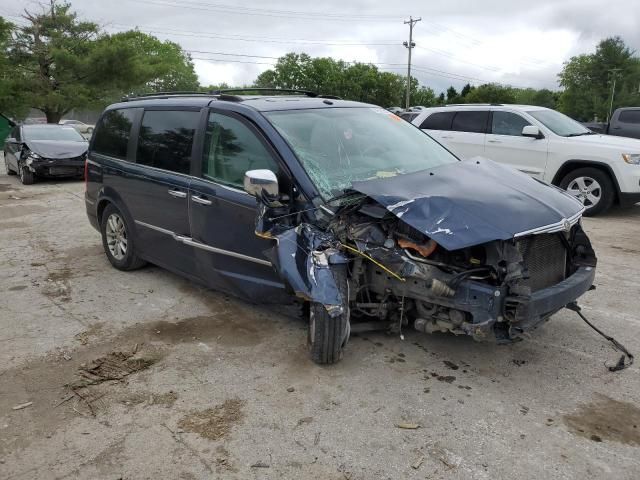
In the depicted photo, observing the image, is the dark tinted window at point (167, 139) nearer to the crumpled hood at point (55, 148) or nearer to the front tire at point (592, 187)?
the front tire at point (592, 187)

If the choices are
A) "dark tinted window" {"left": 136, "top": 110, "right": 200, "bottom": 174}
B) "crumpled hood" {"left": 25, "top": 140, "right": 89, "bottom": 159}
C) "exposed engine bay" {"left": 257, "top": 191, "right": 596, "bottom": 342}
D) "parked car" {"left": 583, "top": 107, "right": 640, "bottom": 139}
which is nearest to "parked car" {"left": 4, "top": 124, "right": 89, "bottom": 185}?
"crumpled hood" {"left": 25, "top": 140, "right": 89, "bottom": 159}

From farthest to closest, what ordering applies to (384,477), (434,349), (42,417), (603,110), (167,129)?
Answer: (603,110) → (167,129) → (434,349) → (42,417) → (384,477)

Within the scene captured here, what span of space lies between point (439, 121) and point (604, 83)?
66926 mm

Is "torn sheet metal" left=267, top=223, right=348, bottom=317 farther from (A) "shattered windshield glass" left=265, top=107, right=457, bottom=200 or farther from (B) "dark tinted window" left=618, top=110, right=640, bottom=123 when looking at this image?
(B) "dark tinted window" left=618, top=110, right=640, bottom=123

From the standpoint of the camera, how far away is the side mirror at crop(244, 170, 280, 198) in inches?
137

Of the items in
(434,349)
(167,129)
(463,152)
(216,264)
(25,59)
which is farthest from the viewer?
(25,59)

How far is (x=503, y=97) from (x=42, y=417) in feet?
238

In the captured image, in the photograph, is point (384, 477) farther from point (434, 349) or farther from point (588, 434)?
point (434, 349)

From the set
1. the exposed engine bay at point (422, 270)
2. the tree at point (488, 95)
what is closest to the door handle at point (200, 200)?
the exposed engine bay at point (422, 270)

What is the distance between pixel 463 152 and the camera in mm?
10117

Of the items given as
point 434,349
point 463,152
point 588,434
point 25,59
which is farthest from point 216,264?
point 25,59

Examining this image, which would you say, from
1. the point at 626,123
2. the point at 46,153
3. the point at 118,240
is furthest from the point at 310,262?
the point at 626,123

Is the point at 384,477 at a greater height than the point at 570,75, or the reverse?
the point at 570,75

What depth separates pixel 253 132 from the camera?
4.07 m
